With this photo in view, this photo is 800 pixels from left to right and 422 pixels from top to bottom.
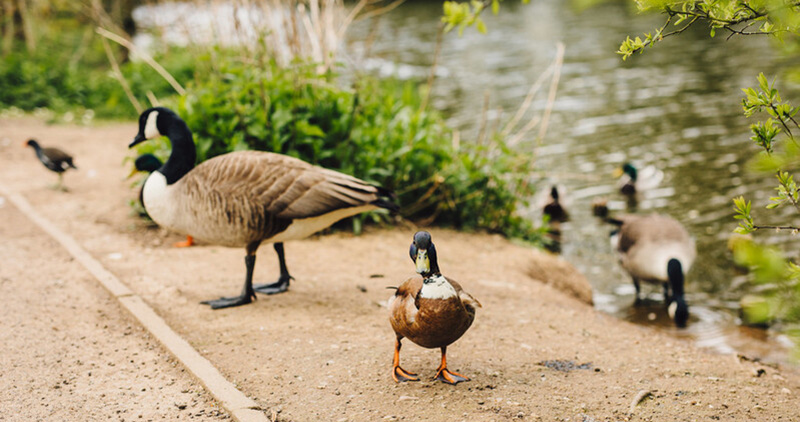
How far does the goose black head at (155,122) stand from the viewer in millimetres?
6043

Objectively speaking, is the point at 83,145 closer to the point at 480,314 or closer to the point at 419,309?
the point at 480,314

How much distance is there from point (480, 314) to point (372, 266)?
1.61 metres

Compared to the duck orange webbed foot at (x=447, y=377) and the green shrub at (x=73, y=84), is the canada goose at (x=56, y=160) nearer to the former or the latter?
the green shrub at (x=73, y=84)

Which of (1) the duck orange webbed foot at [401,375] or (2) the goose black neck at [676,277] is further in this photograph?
Result: (2) the goose black neck at [676,277]

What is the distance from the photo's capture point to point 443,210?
9.03 m

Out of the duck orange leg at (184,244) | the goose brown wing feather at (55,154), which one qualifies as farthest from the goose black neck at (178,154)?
the goose brown wing feather at (55,154)

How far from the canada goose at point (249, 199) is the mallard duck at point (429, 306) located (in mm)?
1712

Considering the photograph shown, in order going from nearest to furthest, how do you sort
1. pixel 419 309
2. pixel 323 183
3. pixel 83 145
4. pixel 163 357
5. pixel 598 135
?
pixel 419 309, pixel 163 357, pixel 323 183, pixel 83 145, pixel 598 135

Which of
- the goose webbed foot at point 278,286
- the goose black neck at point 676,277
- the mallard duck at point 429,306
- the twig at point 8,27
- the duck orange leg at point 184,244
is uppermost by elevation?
the twig at point 8,27

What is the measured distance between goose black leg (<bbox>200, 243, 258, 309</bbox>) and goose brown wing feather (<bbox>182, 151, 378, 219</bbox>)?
1.47 feet

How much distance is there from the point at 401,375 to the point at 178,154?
2895mm

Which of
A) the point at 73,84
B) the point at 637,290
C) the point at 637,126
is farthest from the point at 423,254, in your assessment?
the point at 73,84

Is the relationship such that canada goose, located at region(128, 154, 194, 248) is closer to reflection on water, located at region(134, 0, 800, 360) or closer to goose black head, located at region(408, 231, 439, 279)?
reflection on water, located at region(134, 0, 800, 360)

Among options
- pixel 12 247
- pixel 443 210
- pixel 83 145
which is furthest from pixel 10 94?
pixel 443 210
